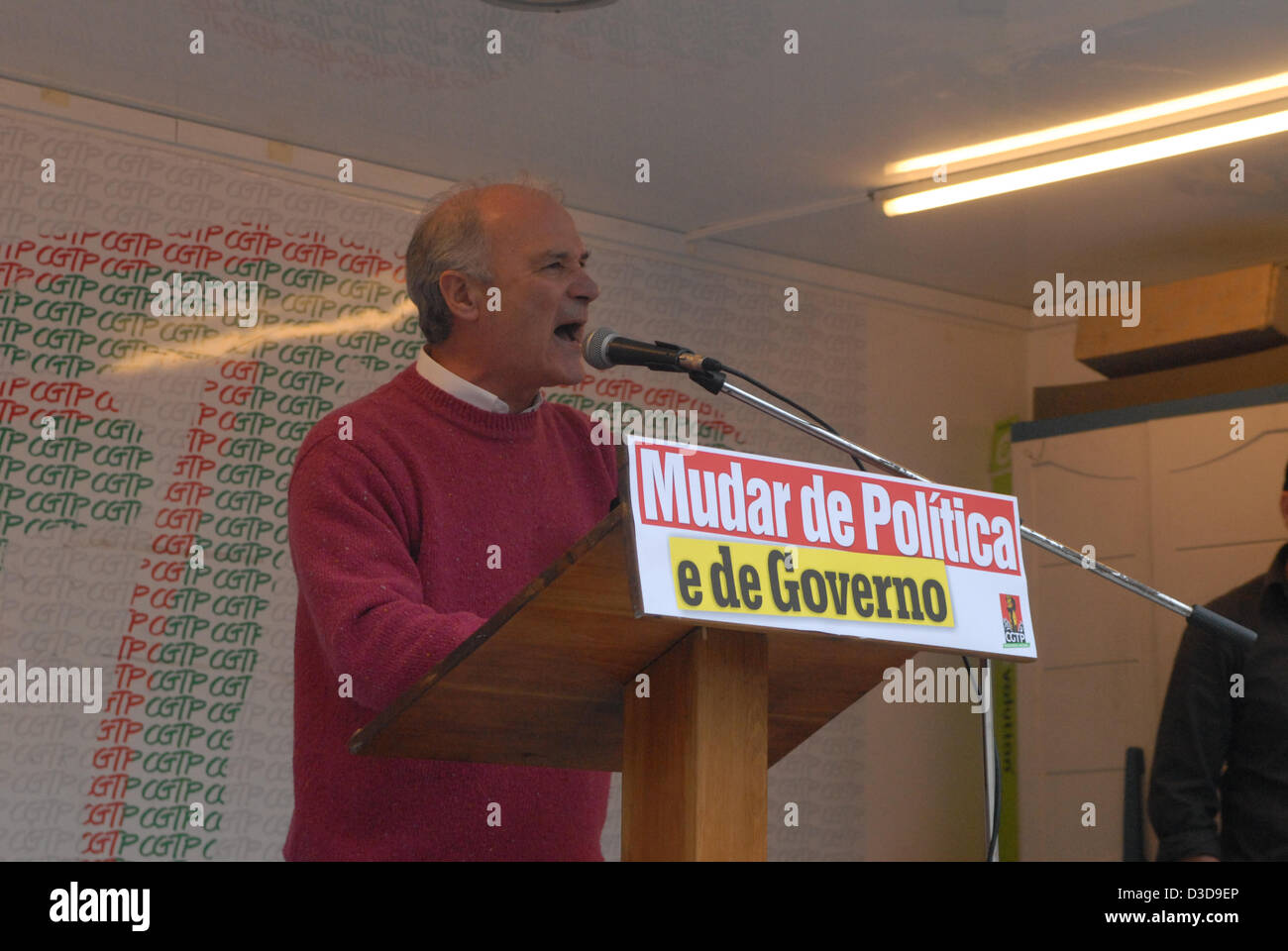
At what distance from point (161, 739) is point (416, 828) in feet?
7.95

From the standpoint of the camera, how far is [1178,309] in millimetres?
4688

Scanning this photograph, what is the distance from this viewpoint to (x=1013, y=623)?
3.95ft

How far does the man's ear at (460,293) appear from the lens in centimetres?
181

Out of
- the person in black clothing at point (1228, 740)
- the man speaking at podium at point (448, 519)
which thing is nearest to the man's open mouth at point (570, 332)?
the man speaking at podium at point (448, 519)

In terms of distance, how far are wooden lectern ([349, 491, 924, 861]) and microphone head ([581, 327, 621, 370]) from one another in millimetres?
457

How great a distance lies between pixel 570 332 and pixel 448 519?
31 centimetres

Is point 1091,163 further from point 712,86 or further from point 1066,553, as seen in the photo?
point 1066,553

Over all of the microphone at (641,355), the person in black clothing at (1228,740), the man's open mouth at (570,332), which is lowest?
the person in black clothing at (1228,740)

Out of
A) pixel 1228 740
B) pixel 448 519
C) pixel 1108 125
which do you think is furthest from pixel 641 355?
pixel 1108 125

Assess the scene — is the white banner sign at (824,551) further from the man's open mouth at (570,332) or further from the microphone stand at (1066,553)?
the man's open mouth at (570,332)

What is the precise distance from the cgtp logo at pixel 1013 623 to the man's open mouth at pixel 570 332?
737mm

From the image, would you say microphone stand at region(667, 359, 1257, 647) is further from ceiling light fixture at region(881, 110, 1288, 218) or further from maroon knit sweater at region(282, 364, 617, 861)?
ceiling light fixture at region(881, 110, 1288, 218)
